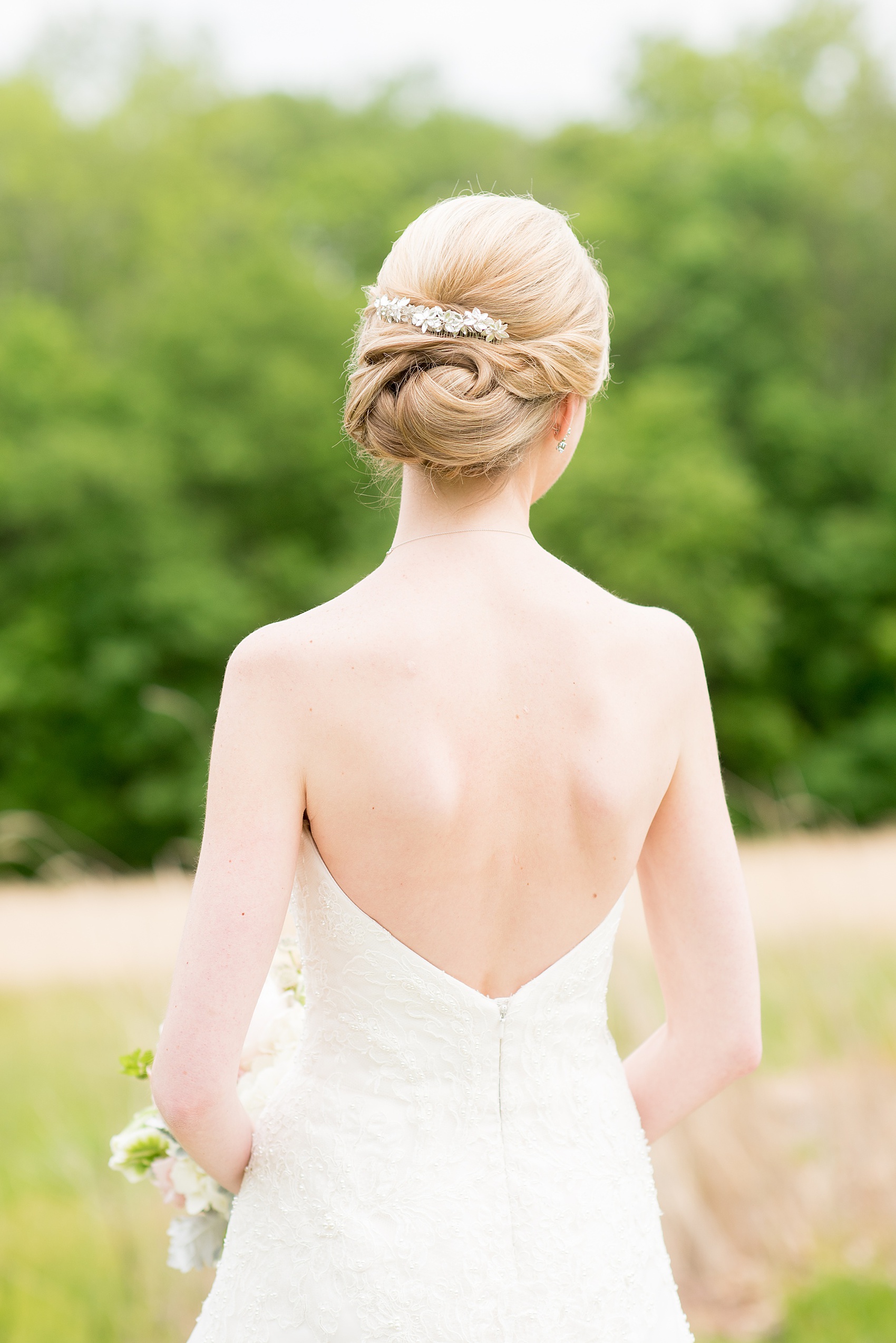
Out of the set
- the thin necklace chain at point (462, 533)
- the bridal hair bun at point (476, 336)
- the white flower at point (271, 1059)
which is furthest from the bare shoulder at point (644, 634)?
the white flower at point (271, 1059)

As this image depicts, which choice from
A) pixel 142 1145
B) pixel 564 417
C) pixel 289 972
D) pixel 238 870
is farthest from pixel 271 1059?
pixel 564 417

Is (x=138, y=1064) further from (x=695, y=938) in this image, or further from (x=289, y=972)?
(x=695, y=938)

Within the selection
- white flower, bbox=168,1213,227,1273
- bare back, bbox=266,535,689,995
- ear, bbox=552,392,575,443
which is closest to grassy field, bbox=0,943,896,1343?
white flower, bbox=168,1213,227,1273

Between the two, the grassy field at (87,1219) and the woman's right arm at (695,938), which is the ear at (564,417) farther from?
the grassy field at (87,1219)

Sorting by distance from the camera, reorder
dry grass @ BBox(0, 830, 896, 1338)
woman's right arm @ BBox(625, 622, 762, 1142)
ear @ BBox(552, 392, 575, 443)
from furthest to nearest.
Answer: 1. dry grass @ BBox(0, 830, 896, 1338)
2. woman's right arm @ BBox(625, 622, 762, 1142)
3. ear @ BBox(552, 392, 575, 443)

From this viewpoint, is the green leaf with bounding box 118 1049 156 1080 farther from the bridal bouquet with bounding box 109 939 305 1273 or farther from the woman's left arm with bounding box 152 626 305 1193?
the woman's left arm with bounding box 152 626 305 1193

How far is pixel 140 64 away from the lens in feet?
91.4

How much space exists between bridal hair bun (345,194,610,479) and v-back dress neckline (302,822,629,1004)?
586 millimetres

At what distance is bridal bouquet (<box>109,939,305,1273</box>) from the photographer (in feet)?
7.32

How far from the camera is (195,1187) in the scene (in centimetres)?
223

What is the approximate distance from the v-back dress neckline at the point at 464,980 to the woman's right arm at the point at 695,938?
0.13 metres

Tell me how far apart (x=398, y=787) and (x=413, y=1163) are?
0.57 metres

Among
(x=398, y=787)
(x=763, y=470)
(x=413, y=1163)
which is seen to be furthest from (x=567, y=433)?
(x=763, y=470)

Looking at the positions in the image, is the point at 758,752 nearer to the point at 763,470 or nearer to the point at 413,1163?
the point at 763,470
